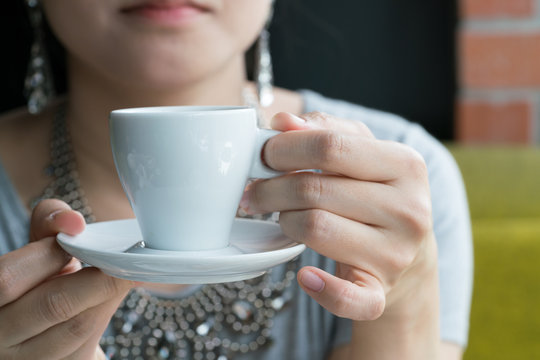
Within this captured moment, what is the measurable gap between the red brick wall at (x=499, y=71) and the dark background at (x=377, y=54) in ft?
0.23

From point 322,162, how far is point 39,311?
0.26 meters

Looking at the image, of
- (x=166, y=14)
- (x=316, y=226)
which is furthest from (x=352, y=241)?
(x=166, y=14)

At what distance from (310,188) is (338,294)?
0.29 feet

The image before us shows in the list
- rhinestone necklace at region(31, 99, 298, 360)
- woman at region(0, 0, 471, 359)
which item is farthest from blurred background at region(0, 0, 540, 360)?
rhinestone necklace at region(31, 99, 298, 360)

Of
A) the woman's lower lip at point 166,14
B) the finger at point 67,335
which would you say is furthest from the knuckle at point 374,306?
the woman's lower lip at point 166,14

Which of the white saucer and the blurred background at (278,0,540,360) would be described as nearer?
the white saucer

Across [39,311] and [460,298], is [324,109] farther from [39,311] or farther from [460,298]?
[39,311]

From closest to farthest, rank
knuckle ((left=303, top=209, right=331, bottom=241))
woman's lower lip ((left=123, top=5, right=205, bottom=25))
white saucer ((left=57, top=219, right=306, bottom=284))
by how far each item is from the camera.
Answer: white saucer ((left=57, top=219, right=306, bottom=284)) → knuckle ((left=303, top=209, right=331, bottom=241)) → woman's lower lip ((left=123, top=5, right=205, bottom=25))

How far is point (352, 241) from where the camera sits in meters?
0.54

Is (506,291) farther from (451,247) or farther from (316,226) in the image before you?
(316,226)

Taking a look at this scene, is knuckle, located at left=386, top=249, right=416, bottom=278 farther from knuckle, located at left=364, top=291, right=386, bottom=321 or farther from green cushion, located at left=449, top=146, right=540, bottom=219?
green cushion, located at left=449, top=146, right=540, bottom=219

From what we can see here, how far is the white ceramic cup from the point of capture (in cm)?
50

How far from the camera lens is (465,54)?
59.3 inches

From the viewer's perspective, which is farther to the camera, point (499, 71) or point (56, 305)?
point (499, 71)
